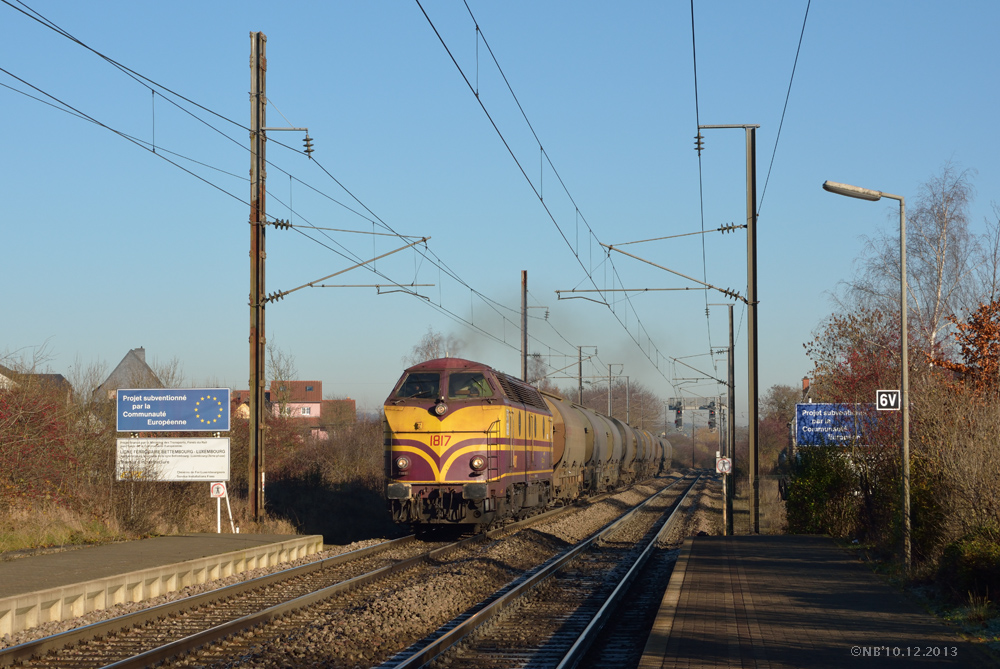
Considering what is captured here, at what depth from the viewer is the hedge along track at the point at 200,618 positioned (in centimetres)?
914

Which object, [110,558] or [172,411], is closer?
[110,558]

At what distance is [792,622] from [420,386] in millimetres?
10982

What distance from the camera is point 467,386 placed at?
19781 mm

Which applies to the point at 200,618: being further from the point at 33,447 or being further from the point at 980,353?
the point at 980,353

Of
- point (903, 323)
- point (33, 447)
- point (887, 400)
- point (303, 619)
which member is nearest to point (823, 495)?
point (887, 400)

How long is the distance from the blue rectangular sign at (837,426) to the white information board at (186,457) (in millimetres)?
14153

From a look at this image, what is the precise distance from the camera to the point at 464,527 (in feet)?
76.3

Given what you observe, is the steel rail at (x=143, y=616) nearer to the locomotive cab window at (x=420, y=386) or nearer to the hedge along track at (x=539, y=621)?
the hedge along track at (x=539, y=621)

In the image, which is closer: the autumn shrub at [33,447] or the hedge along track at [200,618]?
the hedge along track at [200,618]

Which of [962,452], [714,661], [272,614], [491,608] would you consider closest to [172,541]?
[272,614]

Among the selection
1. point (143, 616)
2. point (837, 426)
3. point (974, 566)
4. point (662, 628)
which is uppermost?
point (837, 426)

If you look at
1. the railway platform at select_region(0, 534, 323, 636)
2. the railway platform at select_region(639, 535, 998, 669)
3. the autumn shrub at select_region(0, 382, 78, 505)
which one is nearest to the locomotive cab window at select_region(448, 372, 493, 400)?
the railway platform at select_region(0, 534, 323, 636)

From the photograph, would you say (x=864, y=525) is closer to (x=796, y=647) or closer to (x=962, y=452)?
(x=962, y=452)

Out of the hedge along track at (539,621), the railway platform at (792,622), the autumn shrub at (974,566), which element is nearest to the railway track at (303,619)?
the hedge along track at (539,621)
